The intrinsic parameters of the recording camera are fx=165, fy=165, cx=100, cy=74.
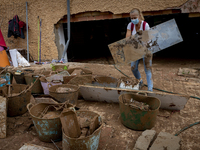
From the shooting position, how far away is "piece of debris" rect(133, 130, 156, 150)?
233 cm

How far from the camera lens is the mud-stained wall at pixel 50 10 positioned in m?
6.16

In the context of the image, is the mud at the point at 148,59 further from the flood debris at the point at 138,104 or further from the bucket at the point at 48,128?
the bucket at the point at 48,128

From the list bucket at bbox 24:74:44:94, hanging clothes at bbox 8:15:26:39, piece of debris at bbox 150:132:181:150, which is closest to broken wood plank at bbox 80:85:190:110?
piece of debris at bbox 150:132:181:150

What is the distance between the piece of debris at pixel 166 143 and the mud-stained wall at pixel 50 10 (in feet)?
16.4

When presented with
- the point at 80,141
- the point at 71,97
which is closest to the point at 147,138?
the point at 80,141

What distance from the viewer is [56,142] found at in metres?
2.59

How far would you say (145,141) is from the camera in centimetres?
244

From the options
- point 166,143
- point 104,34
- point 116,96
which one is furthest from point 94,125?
point 104,34

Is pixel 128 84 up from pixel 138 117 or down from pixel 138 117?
up

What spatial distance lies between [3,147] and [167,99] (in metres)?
Result: 2.97

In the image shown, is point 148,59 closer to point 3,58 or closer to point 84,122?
point 84,122

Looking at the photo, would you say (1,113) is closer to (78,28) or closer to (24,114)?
(24,114)

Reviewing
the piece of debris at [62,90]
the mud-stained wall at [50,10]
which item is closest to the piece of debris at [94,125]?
the piece of debris at [62,90]

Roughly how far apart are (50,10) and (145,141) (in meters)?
6.82
